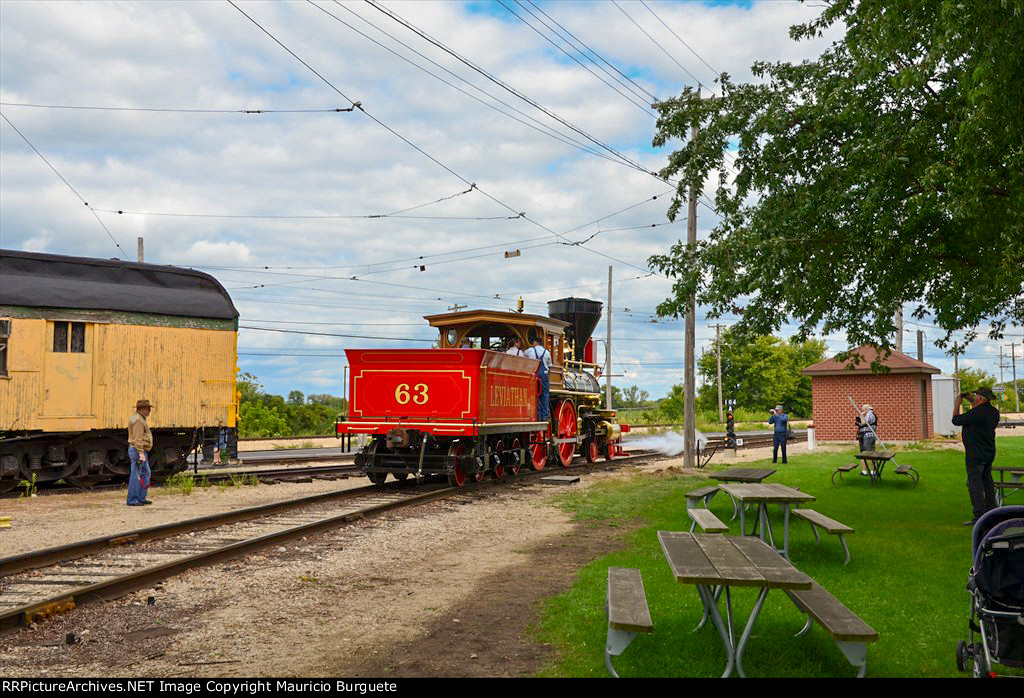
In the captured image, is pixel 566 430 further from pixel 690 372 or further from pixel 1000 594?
pixel 1000 594

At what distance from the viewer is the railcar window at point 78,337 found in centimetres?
1358

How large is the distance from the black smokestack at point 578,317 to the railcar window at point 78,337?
390 inches

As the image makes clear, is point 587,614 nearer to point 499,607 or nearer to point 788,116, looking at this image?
point 499,607

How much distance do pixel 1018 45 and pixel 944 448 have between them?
66.0 feet

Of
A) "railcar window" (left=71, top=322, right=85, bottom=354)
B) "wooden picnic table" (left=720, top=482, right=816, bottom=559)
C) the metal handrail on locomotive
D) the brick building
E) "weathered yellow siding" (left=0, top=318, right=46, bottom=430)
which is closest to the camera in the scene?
"wooden picnic table" (left=720, top=482, right=816, bottom=559)

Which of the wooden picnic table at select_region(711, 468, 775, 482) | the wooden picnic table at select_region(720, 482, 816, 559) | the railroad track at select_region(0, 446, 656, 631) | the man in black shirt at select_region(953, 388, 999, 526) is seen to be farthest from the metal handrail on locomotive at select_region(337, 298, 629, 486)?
the man in black shirt at select_region(953, 388, 999, 526)

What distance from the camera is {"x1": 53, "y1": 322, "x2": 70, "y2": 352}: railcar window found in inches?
528

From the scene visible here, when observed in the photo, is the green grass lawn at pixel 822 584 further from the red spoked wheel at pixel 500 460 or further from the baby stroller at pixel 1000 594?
the red spoked wheel at pixel 500 460

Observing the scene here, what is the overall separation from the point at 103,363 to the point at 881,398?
25.1 meters

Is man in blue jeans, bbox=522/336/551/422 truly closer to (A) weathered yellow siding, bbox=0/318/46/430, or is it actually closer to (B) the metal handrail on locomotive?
(B) the metal handrail on locomotive

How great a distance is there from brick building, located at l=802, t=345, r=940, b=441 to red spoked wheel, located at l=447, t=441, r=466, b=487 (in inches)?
724

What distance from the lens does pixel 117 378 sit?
45.5 feet
